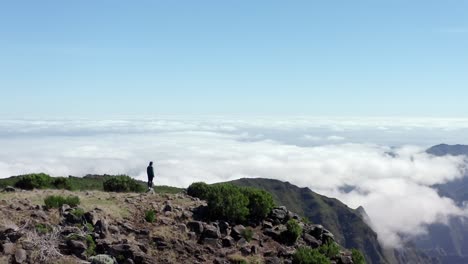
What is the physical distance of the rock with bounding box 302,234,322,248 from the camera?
30.9m

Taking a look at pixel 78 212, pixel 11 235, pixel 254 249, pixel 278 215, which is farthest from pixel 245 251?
pixel 11 235

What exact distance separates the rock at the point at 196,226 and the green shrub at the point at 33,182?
16.4 metres

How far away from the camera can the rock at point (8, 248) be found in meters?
20.9

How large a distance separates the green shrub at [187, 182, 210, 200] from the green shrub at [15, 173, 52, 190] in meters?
12.3

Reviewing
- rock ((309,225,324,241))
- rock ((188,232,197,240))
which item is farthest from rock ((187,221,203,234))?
rock ((309,225,324,241))

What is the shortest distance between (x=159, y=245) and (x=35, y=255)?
6.58m

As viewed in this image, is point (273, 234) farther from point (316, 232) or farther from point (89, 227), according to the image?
point (89, 227)

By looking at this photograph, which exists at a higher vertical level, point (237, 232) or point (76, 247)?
point (76, 247)

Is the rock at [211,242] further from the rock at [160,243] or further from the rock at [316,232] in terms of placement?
the rock at [316,232]

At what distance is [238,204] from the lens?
3033 centimetres

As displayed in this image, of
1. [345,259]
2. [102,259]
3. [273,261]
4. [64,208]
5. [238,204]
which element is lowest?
[345,259]

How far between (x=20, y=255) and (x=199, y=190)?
56.8 feet

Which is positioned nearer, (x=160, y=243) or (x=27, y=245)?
(x=27, y=245)

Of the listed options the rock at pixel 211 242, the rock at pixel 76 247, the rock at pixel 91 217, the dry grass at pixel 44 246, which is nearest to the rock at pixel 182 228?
the rock at pixel 211 242
